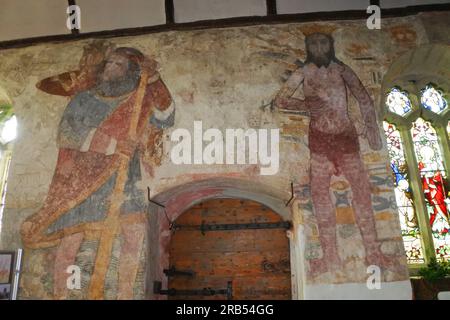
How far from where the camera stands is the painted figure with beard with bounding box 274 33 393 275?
461 centimetres

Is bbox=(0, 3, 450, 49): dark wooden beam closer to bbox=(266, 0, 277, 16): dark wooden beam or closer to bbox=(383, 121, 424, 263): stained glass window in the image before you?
bbox=(266, 0, 277, 16): dark wooden beam

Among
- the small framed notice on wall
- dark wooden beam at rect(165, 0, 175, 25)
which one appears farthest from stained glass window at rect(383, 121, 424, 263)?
the small framed notice on wall

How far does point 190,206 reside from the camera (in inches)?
227

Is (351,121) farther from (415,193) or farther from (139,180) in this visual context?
(139,180)

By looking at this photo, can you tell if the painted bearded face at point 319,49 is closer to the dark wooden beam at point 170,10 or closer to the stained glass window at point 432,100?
the stained glass window at point 432,100

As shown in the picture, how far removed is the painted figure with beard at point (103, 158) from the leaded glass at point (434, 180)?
3.56m

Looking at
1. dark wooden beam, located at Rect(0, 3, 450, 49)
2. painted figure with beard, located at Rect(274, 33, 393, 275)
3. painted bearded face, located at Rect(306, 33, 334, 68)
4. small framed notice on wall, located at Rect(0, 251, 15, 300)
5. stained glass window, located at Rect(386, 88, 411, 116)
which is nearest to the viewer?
small framed notice on wall, located at Rect(0, 251, 15, 300)

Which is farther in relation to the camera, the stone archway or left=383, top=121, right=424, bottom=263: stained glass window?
left=383, top=121, right=424, bottom=263: stained glass window

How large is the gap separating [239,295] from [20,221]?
9.59ft

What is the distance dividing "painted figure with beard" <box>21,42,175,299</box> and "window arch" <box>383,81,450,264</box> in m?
3.24

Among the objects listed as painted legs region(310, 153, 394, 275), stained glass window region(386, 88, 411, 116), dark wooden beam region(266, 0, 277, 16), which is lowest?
painted legs region(310, 153, 394, 275)

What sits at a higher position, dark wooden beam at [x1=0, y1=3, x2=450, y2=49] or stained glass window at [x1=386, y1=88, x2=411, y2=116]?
dark wooden beam at [x1=0, y1=3, x2=450, y2=49]

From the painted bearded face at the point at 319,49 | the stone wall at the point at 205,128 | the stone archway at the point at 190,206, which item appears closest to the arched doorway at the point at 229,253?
the stone archway at the point at 190,206

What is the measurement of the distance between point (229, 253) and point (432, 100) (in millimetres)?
3778
